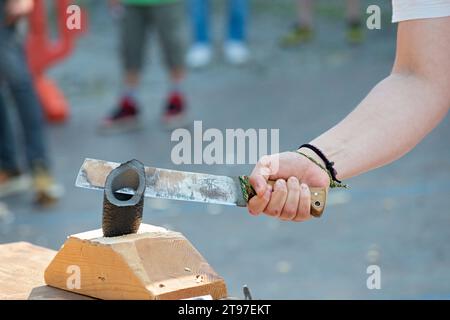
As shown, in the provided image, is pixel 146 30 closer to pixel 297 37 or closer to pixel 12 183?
pixel 12 183

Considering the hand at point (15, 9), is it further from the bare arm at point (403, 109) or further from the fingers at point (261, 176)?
the fingers at point (261, 176)

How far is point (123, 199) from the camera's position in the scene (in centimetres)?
228

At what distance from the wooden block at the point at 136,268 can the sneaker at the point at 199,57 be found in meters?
7.36

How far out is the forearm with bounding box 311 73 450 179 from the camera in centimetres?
247

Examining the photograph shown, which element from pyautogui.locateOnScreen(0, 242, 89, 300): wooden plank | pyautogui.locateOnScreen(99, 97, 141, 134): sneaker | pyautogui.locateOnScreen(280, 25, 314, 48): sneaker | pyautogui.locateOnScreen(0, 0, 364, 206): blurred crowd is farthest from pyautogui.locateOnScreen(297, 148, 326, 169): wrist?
pyautogui.locateOnScreen(280, 25, 314, 48): sneaker

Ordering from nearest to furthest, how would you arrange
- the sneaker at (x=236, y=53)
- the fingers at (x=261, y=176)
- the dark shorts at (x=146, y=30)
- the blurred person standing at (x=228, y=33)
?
the fingers at (x=261, y=176) < the dark shorts at (x=146, y=30) < the blurred person standing at (x=228, y=33) < the sneaker at (x=236, y=53)

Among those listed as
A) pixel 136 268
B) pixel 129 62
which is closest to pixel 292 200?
pixel 136 268

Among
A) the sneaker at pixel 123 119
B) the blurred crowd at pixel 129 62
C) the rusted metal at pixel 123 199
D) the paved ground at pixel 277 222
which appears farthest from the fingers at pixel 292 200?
the sneaker at pixel 123 119

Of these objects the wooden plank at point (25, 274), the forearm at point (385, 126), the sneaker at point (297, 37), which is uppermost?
the sneaker at point (297, 37)

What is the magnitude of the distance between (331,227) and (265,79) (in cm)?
342

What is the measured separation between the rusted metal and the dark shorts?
18.3ft

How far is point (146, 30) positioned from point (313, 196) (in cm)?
589

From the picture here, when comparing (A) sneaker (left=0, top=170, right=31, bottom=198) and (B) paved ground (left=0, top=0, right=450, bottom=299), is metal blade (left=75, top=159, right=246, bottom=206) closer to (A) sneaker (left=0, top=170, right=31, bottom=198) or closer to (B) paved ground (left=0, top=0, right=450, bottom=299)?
(B) paved ground (left=0, top=0, right=450, bottom=299)

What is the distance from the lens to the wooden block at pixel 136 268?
7.15 feet
